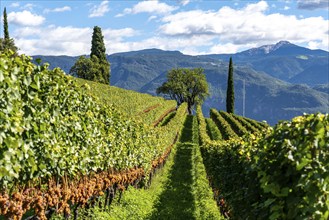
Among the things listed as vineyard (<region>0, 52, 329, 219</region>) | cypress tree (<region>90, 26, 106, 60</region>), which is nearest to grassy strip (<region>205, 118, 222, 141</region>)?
vineyard (<region>0, 52, 329, 219</region>)

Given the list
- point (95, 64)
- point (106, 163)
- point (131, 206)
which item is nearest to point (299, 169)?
point (106, 163)

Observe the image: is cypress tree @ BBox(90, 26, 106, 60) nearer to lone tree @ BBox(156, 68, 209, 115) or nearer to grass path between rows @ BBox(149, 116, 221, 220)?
lone tree @ BBox(156, 68, 209, 115)

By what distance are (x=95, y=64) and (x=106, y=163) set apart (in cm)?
7969

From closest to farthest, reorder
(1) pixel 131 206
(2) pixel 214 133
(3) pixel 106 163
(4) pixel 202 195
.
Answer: (3) pixel 106 163 < (1) pixel 131 206 < (4) pixel 202 195 < (2) pixel 214 133

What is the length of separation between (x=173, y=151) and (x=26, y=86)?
3346 cm

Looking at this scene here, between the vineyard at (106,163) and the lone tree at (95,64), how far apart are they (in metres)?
69.2

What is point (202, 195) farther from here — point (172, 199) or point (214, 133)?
point (214, 133)

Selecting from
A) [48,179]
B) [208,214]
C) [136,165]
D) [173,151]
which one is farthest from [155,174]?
[48,179]

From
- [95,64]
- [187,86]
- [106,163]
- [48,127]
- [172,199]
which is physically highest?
[95,64]

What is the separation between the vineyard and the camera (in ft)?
18.2

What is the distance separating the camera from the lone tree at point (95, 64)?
92.3 m

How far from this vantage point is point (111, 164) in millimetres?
16234

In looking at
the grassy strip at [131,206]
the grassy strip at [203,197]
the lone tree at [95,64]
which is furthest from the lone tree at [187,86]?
the grassy strip at [131,206]

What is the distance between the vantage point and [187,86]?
114 meters
